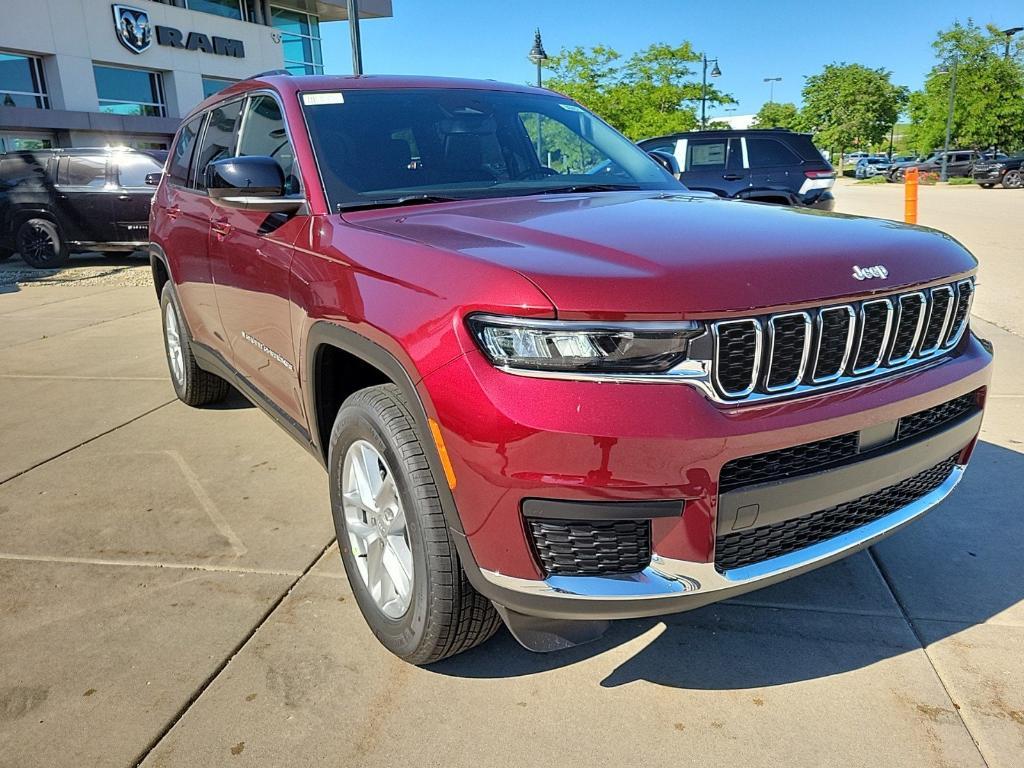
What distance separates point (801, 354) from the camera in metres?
1.94

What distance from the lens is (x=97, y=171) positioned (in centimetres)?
1195

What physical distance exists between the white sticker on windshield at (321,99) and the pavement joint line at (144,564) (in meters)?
1.80

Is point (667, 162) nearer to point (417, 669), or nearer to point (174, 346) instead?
point (417, 669)

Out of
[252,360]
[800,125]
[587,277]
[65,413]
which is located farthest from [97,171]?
[800,125]

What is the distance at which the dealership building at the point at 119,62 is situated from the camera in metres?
22.6

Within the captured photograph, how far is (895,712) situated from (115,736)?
7.08 feet

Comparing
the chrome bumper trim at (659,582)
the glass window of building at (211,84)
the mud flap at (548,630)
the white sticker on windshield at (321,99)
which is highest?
the glass window of building at (211,84)

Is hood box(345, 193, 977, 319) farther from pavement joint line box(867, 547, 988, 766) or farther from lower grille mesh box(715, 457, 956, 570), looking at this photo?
pavement joint line box(867, 547, 988, 766)

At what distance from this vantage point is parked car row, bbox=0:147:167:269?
11.9 metres

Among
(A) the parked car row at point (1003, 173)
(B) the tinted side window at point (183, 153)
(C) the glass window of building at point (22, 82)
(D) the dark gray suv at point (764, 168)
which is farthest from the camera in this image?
(A) the parked car row at point (1003, 173)

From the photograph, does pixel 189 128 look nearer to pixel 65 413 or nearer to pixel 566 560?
pixel 65 413

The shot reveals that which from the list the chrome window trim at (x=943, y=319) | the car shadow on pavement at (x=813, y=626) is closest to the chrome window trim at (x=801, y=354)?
the chrome window trim at (x=943, y=319)

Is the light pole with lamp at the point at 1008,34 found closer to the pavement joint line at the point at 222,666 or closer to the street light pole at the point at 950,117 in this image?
the street light pole at the point at 950,117

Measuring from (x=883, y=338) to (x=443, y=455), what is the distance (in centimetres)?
120
